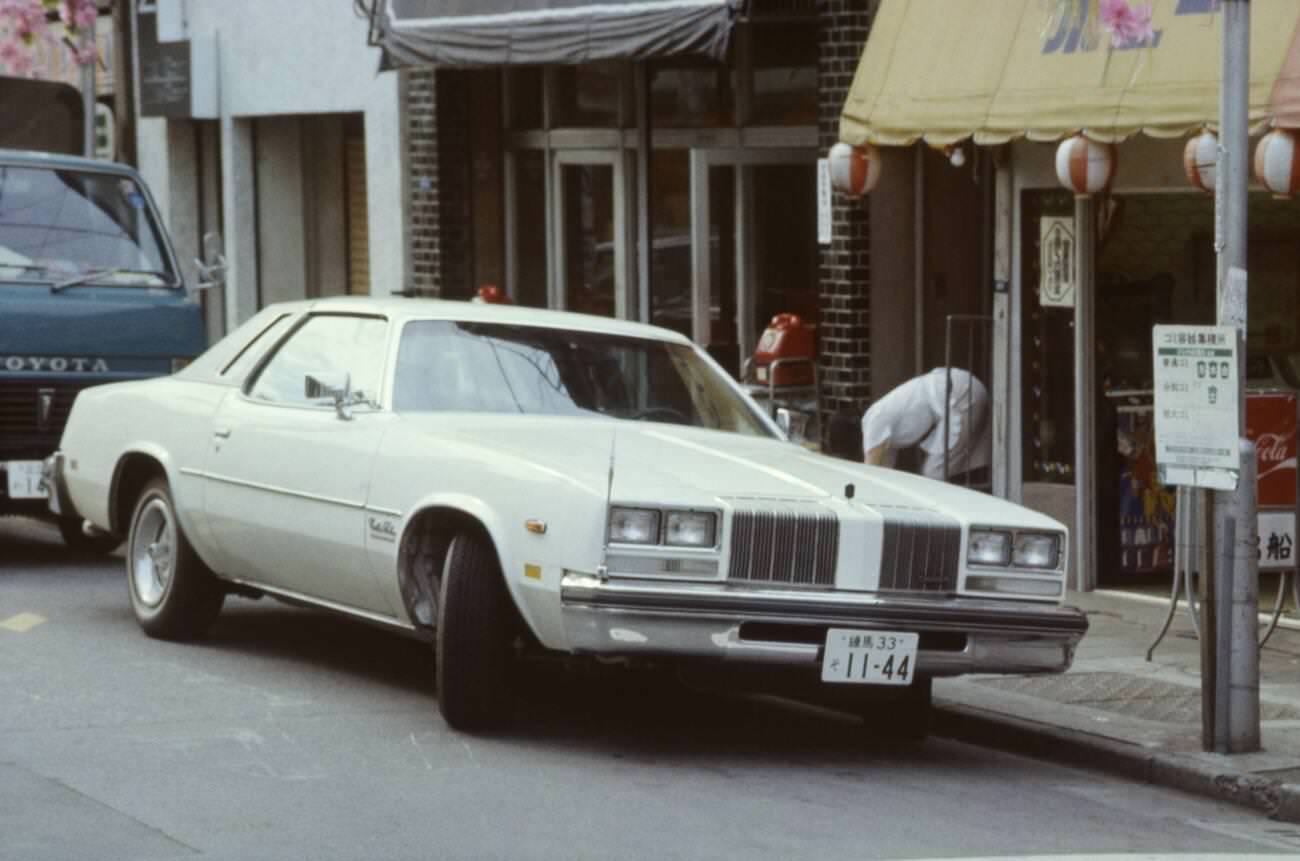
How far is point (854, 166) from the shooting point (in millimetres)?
13688

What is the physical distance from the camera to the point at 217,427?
10.6m

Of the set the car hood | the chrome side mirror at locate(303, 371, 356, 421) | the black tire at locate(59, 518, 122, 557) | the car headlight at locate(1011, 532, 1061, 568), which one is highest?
the chrome side mirror at locate(303, 371, 356, 421)

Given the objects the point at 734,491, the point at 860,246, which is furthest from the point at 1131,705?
the point at 860,246

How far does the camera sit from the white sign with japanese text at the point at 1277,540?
11086 millimetres

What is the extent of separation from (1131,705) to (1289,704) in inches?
24.4

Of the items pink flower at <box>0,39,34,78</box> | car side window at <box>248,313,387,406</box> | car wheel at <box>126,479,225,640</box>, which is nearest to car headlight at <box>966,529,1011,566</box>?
car side window at <box>248,313,387,406</box>

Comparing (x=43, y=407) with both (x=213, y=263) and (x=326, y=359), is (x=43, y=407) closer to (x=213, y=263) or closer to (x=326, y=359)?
(x=213, y=263)

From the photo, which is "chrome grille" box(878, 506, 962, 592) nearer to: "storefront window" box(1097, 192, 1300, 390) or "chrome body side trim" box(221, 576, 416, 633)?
"chrome body side trim" box(221, 576, 416, 633)

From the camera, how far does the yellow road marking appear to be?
1133 cm

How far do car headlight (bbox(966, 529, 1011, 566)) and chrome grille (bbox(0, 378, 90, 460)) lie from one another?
Answer: 666 cm

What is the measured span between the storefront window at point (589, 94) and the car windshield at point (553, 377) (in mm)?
8350

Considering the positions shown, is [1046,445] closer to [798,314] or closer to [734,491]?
[798,314]

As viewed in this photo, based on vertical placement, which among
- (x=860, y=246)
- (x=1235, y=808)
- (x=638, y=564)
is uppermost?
(x=860, y=246)

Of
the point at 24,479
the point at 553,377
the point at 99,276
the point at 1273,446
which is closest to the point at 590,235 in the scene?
the point at 99,276
